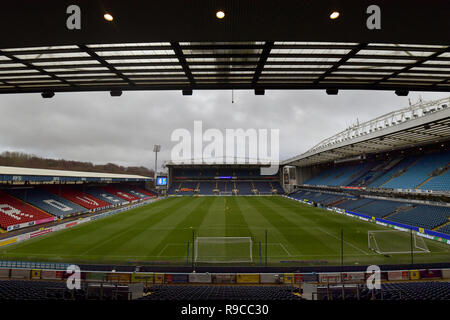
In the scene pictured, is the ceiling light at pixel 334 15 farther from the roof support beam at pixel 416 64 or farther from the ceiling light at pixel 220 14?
the roof support beam at pixel 416 64

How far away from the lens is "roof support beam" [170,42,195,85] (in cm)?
495

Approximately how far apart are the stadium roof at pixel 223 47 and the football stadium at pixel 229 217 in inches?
1.2

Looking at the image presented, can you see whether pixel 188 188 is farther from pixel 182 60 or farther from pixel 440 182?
pixel 182 60

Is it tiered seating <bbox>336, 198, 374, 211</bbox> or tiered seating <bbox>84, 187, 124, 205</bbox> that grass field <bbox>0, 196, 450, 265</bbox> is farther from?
tiered seating <bbox>84, 187, 124, 205</bbox>

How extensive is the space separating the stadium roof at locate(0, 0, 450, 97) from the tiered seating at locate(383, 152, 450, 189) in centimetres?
3125

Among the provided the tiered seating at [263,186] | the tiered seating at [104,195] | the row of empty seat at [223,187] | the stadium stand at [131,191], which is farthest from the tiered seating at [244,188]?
the tiered seating at [104,195]

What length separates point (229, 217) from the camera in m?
32.0

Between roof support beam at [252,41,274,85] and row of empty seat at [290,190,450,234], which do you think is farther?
Answer: row of empty seat at [290,190,450,234]

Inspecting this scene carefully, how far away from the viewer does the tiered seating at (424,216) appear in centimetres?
2222

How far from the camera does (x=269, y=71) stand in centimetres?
605

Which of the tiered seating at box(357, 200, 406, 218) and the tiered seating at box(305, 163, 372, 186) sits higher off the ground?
the tiered seating at box(305, 163, 372, 186)

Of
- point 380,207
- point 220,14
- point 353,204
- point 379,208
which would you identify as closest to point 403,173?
point 380,207

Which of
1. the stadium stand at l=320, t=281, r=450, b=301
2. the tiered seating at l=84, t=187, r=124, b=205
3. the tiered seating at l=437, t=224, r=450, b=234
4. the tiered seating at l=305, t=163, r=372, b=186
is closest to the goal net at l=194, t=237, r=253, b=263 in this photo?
the stadium stand at l=320, t=281, r=450, b=301
